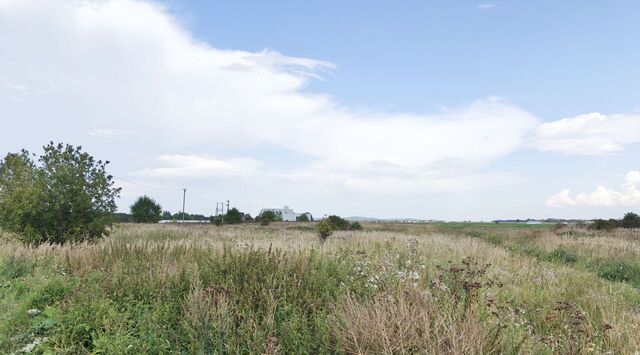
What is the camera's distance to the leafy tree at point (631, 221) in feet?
124

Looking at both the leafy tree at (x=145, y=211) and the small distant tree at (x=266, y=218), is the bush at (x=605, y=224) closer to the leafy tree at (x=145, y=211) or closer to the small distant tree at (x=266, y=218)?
the small distant tree at (x=266, y=218)

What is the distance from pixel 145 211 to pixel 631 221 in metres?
59.5

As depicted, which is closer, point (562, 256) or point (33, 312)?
point (33, 312)

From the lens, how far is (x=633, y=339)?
4520 millimetres

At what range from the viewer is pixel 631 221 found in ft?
126

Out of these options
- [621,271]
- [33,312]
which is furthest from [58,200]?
[621,271]

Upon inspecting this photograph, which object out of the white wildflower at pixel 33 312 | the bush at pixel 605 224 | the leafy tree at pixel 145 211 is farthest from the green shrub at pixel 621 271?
the leafy tree at pixel 145 211

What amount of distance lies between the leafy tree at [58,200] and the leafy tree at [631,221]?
4140cm

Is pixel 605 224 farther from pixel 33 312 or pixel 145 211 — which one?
pixel 145 211

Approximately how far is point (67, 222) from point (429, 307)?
14757 mm

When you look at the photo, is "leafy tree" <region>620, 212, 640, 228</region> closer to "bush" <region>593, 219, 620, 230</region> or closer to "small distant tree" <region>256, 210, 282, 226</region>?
"bush" <region>593, 219, 620, 230</region>

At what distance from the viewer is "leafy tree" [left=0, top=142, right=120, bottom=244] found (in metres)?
14.3

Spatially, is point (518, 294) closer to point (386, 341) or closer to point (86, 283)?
Answer: point (386, 341)

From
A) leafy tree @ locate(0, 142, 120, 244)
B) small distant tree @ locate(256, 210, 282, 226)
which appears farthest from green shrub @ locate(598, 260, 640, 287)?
small distant tree @ locate(256, 210, 282, 226)
